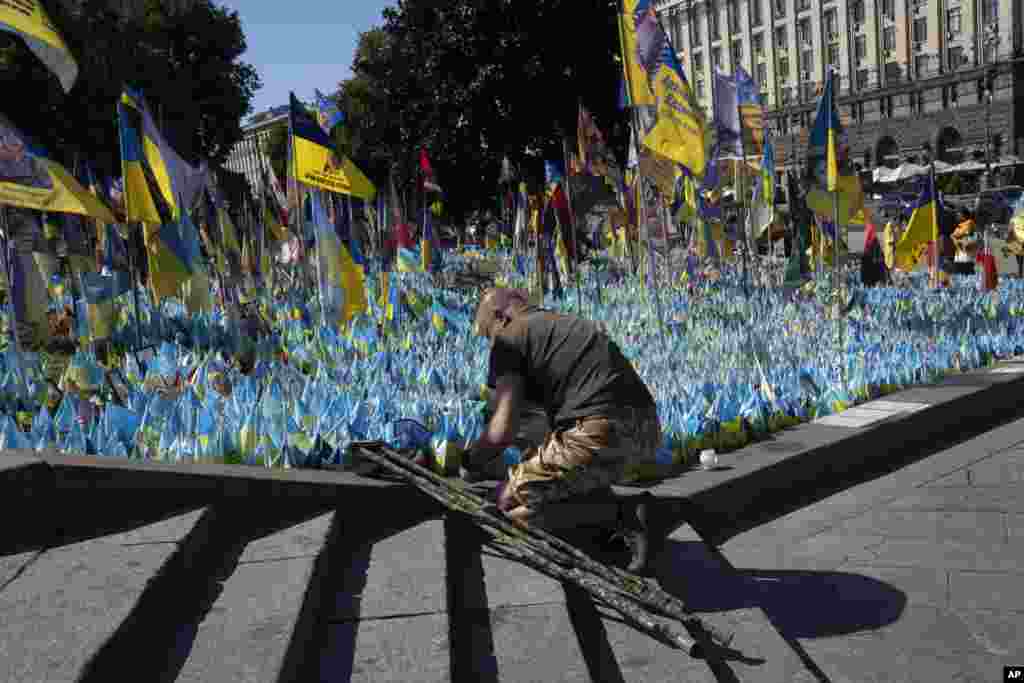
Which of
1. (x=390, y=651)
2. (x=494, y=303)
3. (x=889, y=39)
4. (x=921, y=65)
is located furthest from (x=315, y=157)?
(x=889, y=39)

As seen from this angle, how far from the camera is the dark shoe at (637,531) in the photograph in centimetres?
400

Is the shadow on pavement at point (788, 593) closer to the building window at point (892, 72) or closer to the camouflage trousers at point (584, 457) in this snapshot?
the camouflage trousers at point (584, 457)

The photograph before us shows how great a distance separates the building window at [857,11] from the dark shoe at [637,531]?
6486cm

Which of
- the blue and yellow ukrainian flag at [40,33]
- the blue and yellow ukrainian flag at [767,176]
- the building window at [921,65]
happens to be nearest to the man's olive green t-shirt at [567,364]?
the blue and yellow ukrainian flag at [40,33]

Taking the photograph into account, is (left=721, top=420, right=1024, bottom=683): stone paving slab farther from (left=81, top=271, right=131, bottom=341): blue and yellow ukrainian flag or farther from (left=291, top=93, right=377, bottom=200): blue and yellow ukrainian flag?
(left=81, top=271, right=131, bottom=341): blue and yellow ukrainian flag

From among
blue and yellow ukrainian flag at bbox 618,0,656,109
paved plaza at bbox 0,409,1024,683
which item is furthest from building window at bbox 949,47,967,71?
paved plaza at bbox 0,409,1024,683

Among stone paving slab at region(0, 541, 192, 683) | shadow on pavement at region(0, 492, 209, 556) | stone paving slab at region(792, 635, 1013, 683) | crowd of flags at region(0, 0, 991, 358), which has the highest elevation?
crowd of flags at region(0, 0, 991, 358)

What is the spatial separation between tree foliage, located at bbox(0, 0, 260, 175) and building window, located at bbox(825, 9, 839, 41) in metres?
40.0

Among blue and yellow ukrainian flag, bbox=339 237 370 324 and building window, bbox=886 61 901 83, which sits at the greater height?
building window, bbox=886 61 901 83

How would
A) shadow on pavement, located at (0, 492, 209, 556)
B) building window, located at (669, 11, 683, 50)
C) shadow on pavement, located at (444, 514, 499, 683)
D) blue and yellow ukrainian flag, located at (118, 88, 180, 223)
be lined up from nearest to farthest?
1. shadow on pavement, located at (444, 514, 499, 683)
2. shadow on pavement, located at (0, 492, 209, 556)
3. blue and yellow ukrainian flag, located at (118, 88, 180, 223)
4. building window, located at (669, 11, 683, 50)

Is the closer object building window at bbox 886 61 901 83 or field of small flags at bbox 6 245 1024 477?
field of small flags at bbox 6 245 1024 477

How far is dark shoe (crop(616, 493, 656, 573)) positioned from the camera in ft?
13.1

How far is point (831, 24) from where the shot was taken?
64188 millimetres

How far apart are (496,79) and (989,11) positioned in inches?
1726
